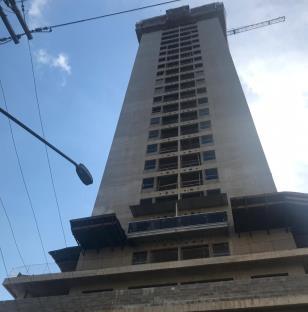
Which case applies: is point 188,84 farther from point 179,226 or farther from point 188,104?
point 179,226

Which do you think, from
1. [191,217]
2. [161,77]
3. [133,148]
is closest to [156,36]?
[161,77]

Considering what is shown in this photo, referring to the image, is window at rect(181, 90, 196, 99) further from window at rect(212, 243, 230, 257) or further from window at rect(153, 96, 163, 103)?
window at rect(212, 243, 230, 257)

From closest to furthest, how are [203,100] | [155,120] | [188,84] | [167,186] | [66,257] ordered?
[66,257] → [167,186] → [155,120] → [203,100] → [188,84]

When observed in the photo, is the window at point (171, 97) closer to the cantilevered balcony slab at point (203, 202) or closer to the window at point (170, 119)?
the window at point (170, 119)

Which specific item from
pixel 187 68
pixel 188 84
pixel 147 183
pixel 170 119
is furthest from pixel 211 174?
pixel 187 68

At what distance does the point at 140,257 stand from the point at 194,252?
12.5 feet

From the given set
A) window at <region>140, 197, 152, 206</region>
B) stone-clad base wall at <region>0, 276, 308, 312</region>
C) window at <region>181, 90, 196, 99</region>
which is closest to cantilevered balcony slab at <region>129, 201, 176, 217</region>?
window at <region>140, 197, 152, 206</region>

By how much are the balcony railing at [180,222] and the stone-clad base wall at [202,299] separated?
288 inches

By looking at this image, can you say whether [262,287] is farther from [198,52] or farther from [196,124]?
[198,52]

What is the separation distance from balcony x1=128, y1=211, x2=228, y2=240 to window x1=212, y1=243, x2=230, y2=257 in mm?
1082

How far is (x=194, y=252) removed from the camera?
2975 centimetres

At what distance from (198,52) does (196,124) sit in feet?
70.5

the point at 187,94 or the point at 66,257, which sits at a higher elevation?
the point at 187,94

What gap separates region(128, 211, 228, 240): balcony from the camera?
29.3 metres
